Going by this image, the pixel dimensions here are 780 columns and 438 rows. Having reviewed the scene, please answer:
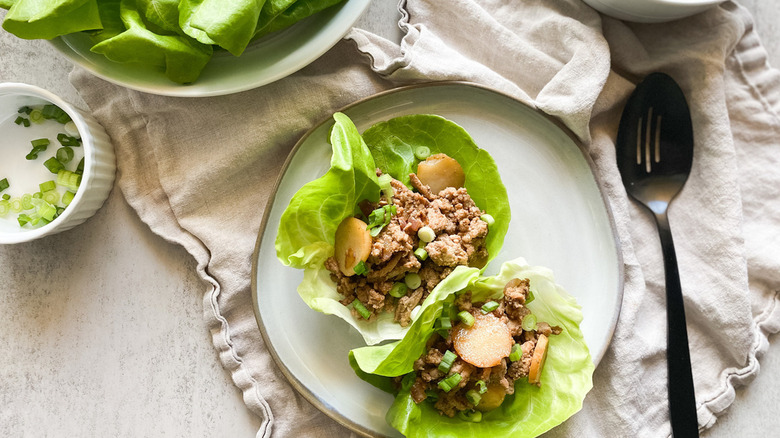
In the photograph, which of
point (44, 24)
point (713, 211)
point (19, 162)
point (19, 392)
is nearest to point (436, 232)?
point (713, 211)

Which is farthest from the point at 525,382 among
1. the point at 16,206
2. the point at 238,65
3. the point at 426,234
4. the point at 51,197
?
the point at 16,206

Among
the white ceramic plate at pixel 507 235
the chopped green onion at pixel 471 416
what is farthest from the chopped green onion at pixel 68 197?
the chopped green onion at pixel 471 416

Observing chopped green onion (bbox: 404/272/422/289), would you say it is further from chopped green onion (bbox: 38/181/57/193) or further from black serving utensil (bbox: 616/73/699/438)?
chopped green onion (bbox: 38/181/57/193)

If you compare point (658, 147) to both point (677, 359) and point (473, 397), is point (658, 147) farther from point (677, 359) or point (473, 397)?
point (473, 397)

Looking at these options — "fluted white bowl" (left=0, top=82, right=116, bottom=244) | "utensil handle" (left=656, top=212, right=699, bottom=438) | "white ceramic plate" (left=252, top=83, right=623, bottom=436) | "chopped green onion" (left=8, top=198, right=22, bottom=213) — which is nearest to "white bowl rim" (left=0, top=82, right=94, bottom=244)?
"fluted white bowl" (left=0, top=82, right=116, bottom=244)

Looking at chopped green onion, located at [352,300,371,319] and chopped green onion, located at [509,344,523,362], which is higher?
chopped green onion, located at [352,300,371,319]

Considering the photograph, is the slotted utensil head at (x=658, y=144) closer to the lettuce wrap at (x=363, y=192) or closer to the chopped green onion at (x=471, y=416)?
the lettuce wrap at (x=363, y=192)
